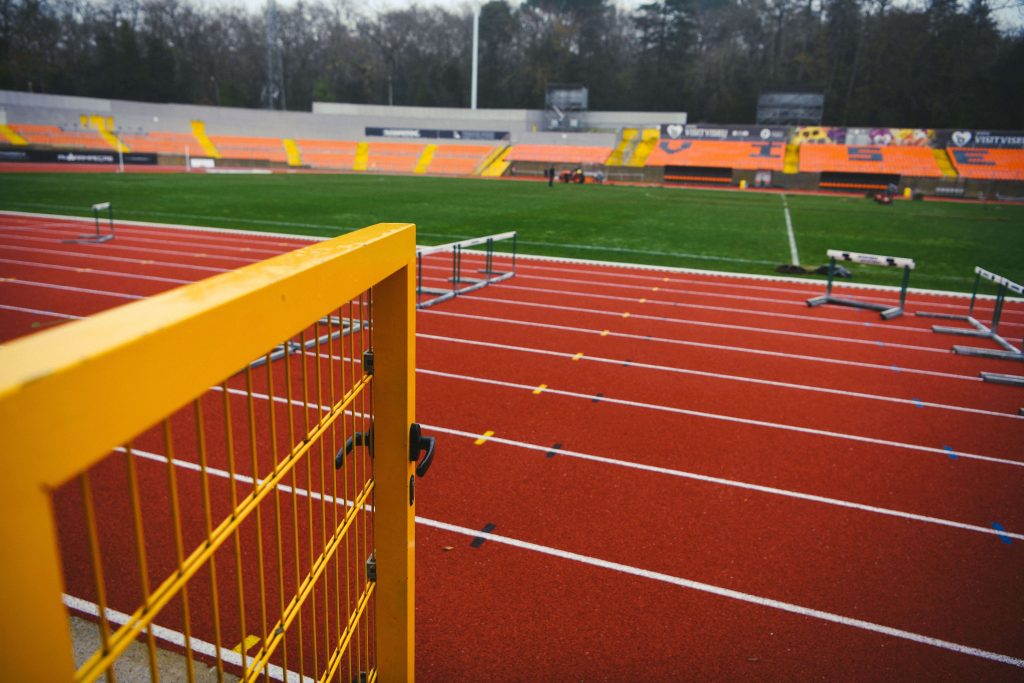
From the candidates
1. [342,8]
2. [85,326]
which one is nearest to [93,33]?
[342,8]

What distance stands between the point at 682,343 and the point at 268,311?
28.3ft

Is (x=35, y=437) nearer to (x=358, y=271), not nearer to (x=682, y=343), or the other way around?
(x=358, y=271)

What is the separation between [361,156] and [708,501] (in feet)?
204

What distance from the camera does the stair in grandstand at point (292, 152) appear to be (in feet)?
202

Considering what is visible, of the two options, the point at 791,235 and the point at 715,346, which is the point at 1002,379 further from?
the point at 791,235

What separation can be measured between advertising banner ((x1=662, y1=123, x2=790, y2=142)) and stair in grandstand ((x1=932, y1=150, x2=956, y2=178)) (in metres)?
10.5

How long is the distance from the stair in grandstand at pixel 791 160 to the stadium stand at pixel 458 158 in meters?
24.4

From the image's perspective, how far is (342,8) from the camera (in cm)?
10006

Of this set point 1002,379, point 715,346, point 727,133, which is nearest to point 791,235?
point 715,346

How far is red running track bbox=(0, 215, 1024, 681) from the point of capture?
3662 mm

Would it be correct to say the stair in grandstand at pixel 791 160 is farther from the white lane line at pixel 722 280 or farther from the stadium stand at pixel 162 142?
the stadium stand at pixel 162 142

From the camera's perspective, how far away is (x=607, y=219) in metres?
24.4

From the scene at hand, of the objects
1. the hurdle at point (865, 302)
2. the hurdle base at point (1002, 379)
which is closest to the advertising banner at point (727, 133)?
the hurdle at point (865, 302)

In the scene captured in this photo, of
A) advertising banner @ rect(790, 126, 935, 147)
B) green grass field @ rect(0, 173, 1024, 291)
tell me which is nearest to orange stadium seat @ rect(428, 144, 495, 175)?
green grass field @ rect(0, 173, 1024, 291)
